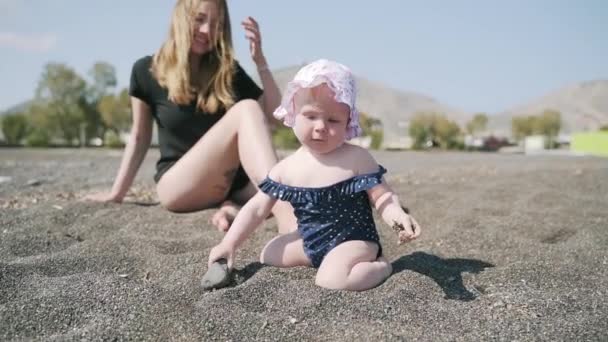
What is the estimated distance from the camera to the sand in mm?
1596

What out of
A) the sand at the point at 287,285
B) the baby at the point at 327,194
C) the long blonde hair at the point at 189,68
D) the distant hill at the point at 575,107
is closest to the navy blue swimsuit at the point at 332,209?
the baby at the point at 327,194

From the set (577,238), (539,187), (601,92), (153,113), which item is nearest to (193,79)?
(153,113)

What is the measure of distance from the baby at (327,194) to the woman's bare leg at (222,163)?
434mm

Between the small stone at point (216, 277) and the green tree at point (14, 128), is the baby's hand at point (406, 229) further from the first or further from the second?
the green tree at point (14, 128)

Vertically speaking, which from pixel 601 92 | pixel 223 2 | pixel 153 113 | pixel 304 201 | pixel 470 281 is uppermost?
pixel 601 92

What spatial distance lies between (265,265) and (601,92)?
8936 centimetres

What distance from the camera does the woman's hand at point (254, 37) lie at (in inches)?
119

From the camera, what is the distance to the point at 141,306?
5.79 feet

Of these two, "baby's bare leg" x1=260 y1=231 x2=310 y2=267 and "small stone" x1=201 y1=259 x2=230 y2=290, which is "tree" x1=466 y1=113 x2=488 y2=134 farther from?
"small stone" x1=201 y1=259 x2=230 y2=290

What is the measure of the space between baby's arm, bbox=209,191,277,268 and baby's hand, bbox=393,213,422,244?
21.6 inches

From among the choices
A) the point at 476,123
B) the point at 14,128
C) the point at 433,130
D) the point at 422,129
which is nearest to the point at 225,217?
the point at 14,128

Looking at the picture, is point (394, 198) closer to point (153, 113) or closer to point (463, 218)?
point (463, 218)

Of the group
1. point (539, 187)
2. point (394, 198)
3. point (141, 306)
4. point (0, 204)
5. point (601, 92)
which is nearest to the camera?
point (141, 306)

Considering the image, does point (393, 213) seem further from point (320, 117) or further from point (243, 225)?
point (243, 225)
